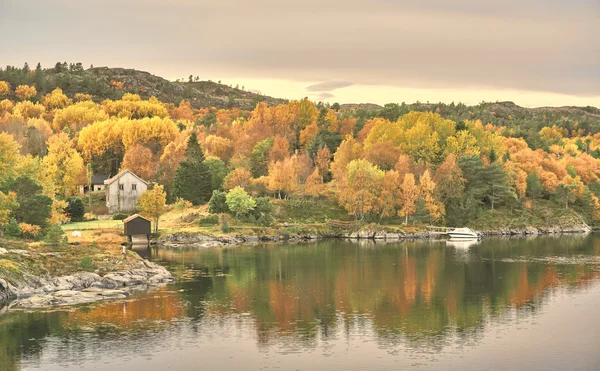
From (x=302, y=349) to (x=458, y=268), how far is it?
125ft

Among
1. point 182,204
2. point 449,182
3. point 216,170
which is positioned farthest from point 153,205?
point 449,182

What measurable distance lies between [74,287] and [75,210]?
50702 mm

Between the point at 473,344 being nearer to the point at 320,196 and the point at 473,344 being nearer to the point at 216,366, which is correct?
the point at 216,366

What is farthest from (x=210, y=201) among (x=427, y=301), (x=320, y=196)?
(x=427, y=301)

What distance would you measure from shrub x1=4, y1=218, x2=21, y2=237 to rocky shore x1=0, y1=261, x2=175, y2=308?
1311cm

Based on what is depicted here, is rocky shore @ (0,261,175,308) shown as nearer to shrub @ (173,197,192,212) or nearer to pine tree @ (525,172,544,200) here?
shrub @ (173,197,192,212)

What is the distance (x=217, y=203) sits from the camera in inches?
4441

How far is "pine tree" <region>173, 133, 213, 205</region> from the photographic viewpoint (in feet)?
392

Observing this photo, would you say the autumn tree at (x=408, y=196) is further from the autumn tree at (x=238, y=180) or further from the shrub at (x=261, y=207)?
the autumn tree at (x=238, y=180)

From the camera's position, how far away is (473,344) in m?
48.3

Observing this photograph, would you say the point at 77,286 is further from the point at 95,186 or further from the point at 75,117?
the point at 75,117

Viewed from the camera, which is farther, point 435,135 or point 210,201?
point 435,135

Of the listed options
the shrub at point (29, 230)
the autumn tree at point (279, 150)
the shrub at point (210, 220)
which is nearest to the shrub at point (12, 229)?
the shrub at point (29, 230)

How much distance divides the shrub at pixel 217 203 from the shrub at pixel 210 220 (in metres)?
1.80
